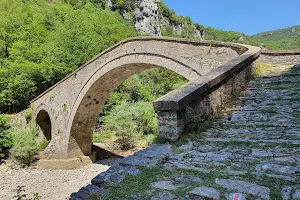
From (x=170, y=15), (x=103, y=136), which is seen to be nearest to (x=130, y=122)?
(x=103, y=136)

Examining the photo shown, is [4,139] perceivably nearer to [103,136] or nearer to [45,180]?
[45,180]

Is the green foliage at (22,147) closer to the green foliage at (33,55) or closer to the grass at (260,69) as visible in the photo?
the green foliage at (33,55)

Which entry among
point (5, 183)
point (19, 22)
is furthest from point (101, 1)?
point (5, 183)

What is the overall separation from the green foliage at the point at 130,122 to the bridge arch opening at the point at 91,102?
69.8 inches

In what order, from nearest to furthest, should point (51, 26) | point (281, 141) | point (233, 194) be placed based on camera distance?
point (233, 194), point (281, 141), point (51, 26)

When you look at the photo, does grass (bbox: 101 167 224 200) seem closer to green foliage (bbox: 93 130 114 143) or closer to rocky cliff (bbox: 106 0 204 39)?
green foliage (bbox: 93 130 114 143)

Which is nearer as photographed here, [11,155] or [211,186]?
[211,186]

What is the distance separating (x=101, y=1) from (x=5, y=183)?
4488cm

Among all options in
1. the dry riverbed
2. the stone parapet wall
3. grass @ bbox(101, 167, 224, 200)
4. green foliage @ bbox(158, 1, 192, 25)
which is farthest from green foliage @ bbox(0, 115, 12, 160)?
green foliage @ bbox(158, 1, 192, 25)

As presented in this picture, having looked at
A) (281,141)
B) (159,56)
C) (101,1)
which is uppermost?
(101,1)

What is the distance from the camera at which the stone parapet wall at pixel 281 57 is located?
30.8 feet

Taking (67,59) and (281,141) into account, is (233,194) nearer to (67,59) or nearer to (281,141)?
(281,141)

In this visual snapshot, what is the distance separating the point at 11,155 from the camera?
13336 mm

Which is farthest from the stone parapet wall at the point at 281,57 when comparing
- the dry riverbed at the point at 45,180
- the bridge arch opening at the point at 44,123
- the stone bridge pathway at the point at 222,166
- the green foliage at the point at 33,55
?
the bridge arch opening at the point at 44,123
